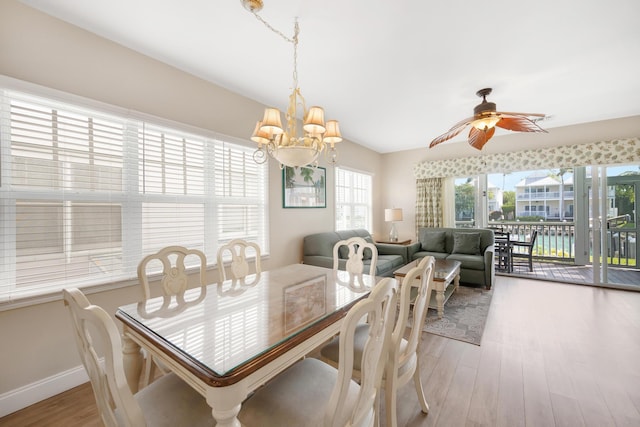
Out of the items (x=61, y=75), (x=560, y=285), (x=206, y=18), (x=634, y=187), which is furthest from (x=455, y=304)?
(x=61, y=75)

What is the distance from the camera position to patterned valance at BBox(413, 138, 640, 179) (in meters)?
3.81

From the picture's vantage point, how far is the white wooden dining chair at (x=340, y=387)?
0.81m

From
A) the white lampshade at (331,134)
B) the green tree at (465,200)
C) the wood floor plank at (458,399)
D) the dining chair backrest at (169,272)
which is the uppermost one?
the white lampshade at (331,134)

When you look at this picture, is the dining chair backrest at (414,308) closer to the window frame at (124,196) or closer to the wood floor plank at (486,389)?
the wood floor plank at (486,389)

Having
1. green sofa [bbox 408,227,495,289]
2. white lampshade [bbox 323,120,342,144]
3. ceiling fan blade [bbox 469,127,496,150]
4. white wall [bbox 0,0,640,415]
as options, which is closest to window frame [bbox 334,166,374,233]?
green sofa [bbox 408,227,495,289]

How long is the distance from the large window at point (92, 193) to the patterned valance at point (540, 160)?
4.33m

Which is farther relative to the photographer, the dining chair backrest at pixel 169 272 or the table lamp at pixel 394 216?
the table lamp at pixel 394 216

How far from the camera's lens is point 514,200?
5242mm

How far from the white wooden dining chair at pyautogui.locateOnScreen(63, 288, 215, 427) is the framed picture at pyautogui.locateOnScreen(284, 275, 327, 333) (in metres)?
0.48

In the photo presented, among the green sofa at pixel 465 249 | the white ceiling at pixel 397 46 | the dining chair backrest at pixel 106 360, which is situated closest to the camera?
the dining chair backrest at pixel 106 360

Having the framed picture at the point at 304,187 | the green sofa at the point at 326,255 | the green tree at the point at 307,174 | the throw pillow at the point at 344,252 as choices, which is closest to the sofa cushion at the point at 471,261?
the green sofa at the point at 326,255

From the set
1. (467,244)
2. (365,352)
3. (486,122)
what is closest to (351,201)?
(467,244)

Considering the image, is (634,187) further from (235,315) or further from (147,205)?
(147,205)

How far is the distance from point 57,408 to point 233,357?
1.73m
